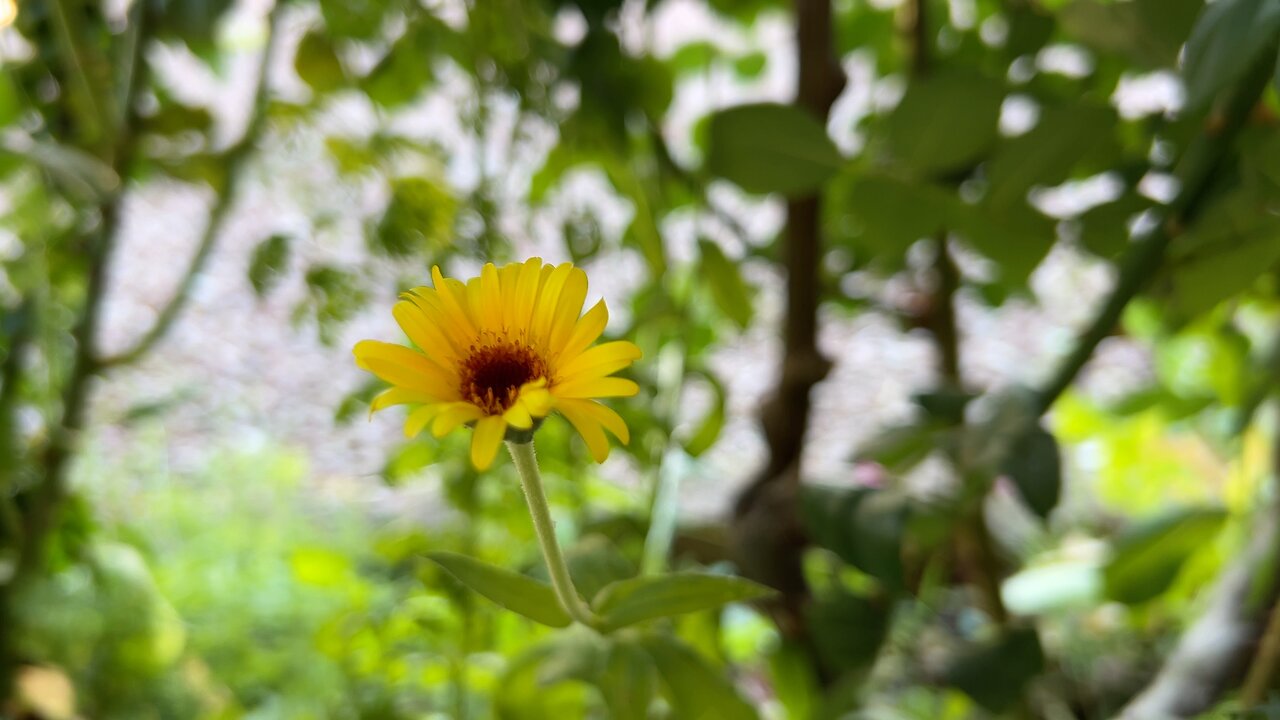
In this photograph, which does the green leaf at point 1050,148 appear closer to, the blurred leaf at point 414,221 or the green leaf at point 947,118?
the green leaf at point 947,118

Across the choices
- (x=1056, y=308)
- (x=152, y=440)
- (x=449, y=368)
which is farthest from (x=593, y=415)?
(x=1056, y=308)

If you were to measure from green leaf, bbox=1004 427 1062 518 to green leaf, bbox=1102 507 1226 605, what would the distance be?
19 centimetres

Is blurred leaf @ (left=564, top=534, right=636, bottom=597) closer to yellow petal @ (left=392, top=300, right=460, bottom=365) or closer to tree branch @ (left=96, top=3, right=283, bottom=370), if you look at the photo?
yellow petal @ (left=392, top=300, right=460, bottom=365)

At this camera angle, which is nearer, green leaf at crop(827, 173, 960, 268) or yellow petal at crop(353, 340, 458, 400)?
yellow petal at crop(353, 340, 458, 400)

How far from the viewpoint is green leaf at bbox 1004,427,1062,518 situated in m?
0.27

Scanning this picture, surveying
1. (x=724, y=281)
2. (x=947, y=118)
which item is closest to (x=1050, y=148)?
(x=947, y=118)

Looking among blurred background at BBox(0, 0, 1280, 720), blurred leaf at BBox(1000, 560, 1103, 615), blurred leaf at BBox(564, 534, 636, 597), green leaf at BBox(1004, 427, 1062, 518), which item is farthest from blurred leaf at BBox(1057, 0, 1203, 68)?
blurred leaf at BBox(1000, 560, 1103, 615)

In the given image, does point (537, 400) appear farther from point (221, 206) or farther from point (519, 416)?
point (221, 206)

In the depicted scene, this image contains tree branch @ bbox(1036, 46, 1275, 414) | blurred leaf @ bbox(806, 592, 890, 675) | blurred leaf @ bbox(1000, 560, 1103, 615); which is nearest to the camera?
tree branch @ bbox(1036, 46, 1275, 414)

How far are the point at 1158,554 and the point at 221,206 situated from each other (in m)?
0.47

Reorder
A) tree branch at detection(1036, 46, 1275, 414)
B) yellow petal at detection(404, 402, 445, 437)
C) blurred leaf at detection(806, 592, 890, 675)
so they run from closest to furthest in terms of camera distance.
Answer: yellow petal at detection(404, 402, 445, 437) < tree branch at detection(1036, 46, 1275, 414) < blurred leaf at detection(806, 592, 890, 675)

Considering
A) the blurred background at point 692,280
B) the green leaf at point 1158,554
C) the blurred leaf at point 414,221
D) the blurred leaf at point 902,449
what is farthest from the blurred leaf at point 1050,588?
the blurred leaf at point 414,221

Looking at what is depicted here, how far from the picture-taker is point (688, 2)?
19.4 inches

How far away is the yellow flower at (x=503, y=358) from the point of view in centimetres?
16
